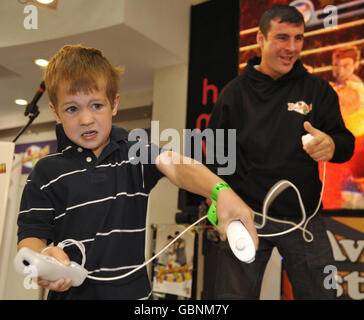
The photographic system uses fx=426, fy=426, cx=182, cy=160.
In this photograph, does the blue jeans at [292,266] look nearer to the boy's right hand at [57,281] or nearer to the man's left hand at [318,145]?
the man's left hand at [318,145]

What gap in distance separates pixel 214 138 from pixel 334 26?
1879 mm

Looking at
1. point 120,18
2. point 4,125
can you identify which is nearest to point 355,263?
point 120,18

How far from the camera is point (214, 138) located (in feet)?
4.87

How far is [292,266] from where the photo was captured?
1.34 meters

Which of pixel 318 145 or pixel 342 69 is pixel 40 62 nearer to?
pixel 342 69

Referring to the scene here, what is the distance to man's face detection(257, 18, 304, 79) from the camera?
154 cm

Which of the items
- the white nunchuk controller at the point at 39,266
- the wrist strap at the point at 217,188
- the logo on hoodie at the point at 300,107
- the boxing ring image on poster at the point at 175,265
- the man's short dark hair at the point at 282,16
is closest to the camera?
the white nunchuk controller at the point at 39,266

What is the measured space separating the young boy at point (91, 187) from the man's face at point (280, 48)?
735 mm

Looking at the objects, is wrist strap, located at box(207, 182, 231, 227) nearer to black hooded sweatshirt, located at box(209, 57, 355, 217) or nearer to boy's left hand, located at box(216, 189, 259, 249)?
boy's left hand, located at box(216, 189, 259, 249)

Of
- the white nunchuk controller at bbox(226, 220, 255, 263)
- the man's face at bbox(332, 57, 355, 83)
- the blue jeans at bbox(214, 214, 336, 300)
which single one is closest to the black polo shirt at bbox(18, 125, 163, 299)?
the white nunchuk controller at bbox(226, 220, 255, 263)

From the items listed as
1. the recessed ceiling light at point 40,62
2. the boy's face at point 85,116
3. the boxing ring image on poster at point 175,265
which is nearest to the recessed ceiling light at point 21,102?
the recessed ceiling light at point 40,62

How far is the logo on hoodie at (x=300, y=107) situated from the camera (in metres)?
A: 1.45

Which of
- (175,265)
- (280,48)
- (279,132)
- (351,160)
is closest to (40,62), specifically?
(175,265)

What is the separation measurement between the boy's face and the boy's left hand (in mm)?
356
